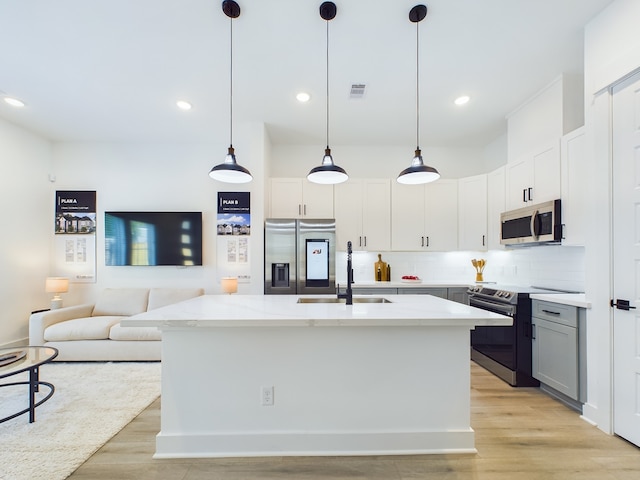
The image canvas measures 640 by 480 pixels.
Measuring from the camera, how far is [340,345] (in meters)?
2.00

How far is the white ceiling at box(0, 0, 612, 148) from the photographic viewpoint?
2.21 meters

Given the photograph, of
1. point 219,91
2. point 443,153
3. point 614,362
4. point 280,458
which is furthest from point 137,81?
point 614,362

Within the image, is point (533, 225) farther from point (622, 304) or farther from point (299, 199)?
point (299, 199)

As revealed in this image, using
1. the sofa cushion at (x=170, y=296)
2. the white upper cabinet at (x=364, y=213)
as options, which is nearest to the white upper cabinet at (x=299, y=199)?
the white upper cabinet at (x=364, y=213)

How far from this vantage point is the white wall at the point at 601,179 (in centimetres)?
212

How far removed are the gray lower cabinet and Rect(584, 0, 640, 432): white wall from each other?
12 centimetres

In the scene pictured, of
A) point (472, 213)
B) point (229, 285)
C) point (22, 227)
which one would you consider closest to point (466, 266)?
point (472, 213)

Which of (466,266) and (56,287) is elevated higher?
(466,266)

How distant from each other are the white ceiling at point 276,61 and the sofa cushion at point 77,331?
2.52m

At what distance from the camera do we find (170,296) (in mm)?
4258

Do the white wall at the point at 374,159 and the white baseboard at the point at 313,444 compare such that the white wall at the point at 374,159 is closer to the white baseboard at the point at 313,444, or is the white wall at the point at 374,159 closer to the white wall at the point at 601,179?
the white wall at the point at 601,179

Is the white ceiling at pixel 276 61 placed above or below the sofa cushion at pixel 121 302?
above

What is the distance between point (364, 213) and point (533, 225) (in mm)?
2027

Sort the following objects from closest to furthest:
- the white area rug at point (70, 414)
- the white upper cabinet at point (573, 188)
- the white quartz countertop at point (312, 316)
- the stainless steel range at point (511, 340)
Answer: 1. the white quartz countertop at point (312, 316)
2. the white area rug at point (70, 414)
3. the white upper cabinet at point (573, 188)
4. the stainless steel range at point (511, 340)
